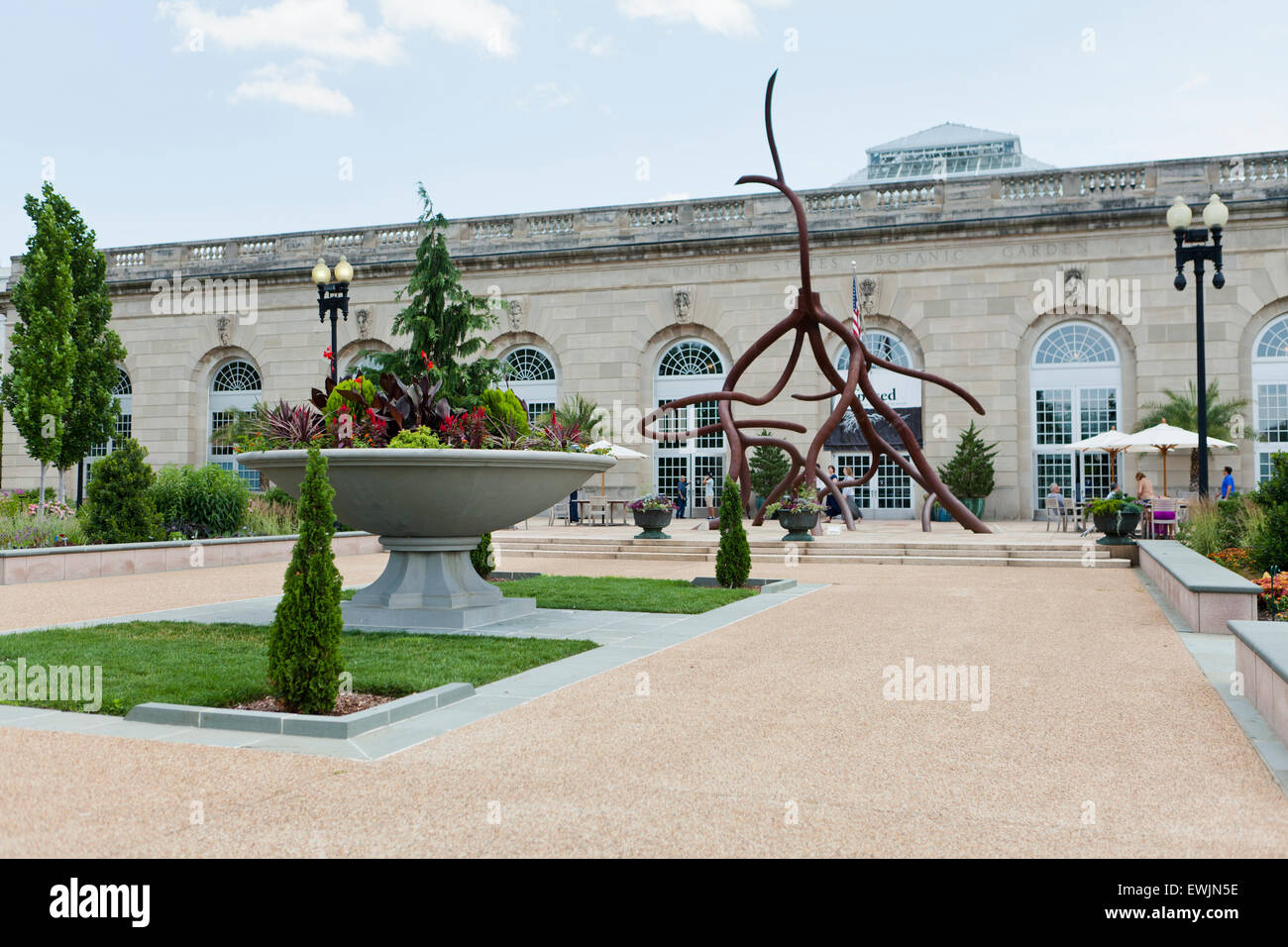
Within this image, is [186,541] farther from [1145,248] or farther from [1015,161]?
[1015,161]

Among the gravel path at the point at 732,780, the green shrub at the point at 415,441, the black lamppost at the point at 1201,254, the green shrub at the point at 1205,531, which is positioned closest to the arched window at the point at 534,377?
the black lamppost at the point at 1201,254

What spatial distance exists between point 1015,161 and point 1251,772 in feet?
153

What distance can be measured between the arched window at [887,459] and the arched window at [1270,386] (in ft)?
32.0

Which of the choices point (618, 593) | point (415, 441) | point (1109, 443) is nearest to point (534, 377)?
point (1109, 443)

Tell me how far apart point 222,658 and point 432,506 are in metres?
2.41

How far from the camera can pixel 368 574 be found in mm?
16250

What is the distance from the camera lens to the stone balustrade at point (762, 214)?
29.4 meters

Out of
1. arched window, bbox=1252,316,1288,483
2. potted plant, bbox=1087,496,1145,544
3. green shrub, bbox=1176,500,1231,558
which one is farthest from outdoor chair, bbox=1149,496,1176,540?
arched window, bbox=1252,316,1288,483

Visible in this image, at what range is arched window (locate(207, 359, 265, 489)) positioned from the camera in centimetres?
3847

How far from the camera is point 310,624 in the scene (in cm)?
583

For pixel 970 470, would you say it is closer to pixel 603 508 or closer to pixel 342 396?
pixel 603 508

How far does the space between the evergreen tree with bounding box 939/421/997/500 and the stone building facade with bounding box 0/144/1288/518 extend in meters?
0.92


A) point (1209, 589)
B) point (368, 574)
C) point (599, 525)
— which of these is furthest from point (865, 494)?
point (1209, 589)
